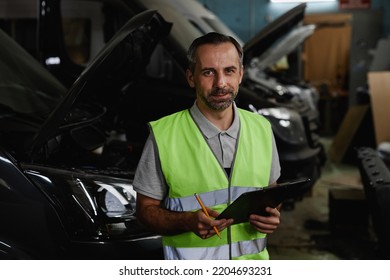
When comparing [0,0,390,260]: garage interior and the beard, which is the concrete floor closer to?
[0,0,390,260]: garage interior

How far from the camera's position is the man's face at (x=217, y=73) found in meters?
1.67

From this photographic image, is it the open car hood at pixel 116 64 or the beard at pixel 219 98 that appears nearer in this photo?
the beard at pixel 219 98

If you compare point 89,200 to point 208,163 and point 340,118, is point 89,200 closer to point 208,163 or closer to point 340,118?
point 208,163

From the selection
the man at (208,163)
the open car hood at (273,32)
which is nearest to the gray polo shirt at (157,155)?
the man at (208,163)

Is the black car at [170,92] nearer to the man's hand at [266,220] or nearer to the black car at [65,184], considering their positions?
the black car at [65,184]

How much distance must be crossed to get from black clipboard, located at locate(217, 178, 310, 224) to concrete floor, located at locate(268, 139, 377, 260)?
220cm

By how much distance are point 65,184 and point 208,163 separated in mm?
770

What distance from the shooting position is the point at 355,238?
13.8 feet

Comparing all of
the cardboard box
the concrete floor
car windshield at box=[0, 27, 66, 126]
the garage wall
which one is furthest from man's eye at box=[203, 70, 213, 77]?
the garage wall

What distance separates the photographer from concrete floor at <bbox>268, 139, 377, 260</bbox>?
390cm

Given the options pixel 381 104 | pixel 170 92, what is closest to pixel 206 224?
pixel 170 92

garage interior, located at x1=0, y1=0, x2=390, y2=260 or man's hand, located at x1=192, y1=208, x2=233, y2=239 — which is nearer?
man's hand, located at x1=192, y1=208, x2=233, y2=239

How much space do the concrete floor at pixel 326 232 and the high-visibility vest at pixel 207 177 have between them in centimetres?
208
